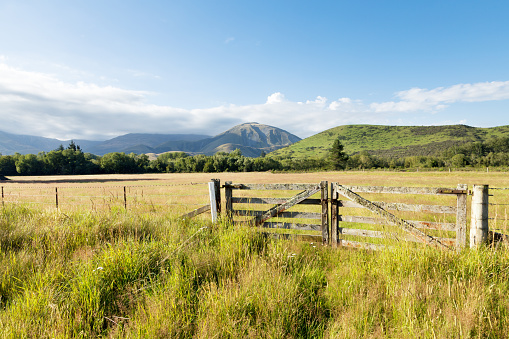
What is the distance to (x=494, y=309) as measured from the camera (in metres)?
3.21

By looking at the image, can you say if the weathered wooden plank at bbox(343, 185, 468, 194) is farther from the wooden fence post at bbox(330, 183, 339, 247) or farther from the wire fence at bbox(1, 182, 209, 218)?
the wire fence at bbox(1, 182, 209, 218)

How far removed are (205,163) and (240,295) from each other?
375 ft

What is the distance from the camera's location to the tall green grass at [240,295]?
294cm

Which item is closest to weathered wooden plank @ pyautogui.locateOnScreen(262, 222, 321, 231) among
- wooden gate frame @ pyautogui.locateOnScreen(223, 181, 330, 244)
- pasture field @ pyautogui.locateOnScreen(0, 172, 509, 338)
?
wooden gate frame @ pyautogui.locateOnScreen(223, 181, 330, 244)

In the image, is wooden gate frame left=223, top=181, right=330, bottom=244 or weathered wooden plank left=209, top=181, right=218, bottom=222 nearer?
wooden gate frame left=223, top=181, right=330, bottom=244

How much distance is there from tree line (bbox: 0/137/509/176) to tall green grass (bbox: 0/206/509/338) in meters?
96.4

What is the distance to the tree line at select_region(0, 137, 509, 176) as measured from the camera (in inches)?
3762

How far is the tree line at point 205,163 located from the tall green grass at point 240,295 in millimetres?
96371

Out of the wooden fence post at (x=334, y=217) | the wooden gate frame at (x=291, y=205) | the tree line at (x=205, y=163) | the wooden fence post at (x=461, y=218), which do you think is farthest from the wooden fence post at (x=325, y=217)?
the tree line at (x=205, y=163)

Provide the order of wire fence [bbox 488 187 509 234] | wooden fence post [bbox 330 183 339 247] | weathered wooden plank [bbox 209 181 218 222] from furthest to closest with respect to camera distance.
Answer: weathered wooden plank [bbox 209 181 218 222], wooden fence post [bbox 330 183 339 247], wire fence [bbox 488 187 509 234]

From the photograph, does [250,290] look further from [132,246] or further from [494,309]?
[494,309]

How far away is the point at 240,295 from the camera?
337 centimetres

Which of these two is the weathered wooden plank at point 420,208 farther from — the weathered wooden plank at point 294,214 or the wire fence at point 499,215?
the weathered wooden plank at point 294,214

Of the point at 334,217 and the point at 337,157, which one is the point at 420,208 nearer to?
the point at 334,217
